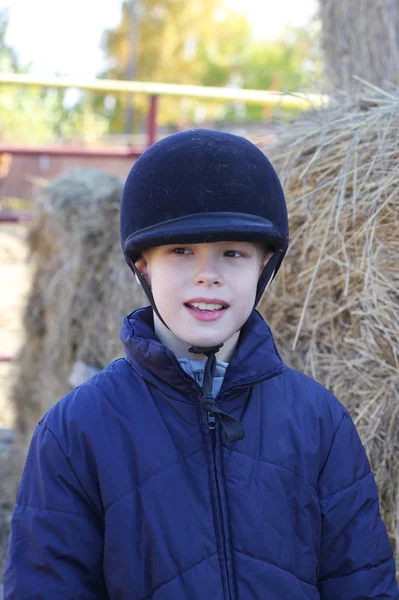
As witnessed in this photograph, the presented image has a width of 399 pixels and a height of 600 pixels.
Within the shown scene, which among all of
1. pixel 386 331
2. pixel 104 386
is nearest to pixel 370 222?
pixel 386 331

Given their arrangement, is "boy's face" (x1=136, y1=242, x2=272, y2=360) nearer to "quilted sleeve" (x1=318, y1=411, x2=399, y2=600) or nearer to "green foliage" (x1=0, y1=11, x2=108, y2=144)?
"quilted sleeve" (x1=318, y1=411, x2=399, y2=600)

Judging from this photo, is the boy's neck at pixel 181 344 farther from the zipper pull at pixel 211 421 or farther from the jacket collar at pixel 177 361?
the zipper pull at pixel 211 421

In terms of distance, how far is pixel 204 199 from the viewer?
135 cm

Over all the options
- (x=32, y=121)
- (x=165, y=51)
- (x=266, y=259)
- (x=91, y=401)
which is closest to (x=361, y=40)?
(x=266, y=259)

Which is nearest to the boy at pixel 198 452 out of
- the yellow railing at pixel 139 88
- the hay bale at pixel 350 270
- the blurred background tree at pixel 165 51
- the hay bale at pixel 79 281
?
the hay bale at pixel 350 270

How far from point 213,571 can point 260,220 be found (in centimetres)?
61

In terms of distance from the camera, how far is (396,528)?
1752mm

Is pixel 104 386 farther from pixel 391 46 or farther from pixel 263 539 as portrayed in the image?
pixel 391 46

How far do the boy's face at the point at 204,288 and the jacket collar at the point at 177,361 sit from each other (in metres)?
0.05

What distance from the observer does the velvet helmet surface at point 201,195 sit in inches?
52.6

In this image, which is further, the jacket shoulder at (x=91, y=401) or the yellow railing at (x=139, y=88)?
the yellow railing at (x=139, y=88)

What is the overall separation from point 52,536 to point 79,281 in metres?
1.84

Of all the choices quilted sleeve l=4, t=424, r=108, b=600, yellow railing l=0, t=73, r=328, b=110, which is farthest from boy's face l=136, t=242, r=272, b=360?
yellow railing l=0, t=73, r=328, b=110

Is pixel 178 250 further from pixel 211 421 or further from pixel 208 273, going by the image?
pixel 211 421
